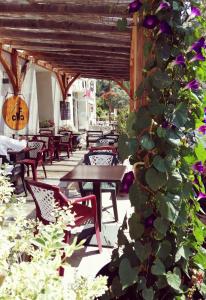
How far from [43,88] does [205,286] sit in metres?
12.4

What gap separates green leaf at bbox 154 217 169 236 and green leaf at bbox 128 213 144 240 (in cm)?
9

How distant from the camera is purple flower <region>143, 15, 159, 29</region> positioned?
146 centimetres

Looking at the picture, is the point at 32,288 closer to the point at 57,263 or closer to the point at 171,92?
the point at 57,263

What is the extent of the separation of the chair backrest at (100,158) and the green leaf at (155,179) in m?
3.64

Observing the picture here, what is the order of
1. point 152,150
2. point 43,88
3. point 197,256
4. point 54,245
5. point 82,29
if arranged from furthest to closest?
1. point 43,88
2. point 82,29
3. point 197,256
4. point 152,150
5. point 54,245

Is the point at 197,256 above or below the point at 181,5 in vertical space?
below

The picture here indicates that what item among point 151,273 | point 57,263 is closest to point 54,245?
point 57,263

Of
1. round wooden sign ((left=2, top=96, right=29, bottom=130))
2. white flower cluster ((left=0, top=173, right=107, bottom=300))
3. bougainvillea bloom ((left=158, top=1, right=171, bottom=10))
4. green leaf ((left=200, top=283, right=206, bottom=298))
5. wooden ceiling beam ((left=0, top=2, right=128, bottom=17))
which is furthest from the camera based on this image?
round wooden sign ((left=2, top=96, right=29, bottom=130))

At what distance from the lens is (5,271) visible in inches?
30.6

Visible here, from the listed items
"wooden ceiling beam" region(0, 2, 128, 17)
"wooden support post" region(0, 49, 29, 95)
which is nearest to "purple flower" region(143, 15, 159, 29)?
"wooden ceiling beam" region(0, 2, 128, 17)

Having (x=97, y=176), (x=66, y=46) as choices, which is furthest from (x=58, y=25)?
(x=97, y=176)

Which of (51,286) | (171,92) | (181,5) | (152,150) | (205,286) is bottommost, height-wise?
(205,286)

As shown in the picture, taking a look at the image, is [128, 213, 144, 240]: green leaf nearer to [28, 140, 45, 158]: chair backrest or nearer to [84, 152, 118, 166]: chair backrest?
[84, 152, 118, 166]: chair backrest

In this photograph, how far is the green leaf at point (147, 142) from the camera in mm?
1476
